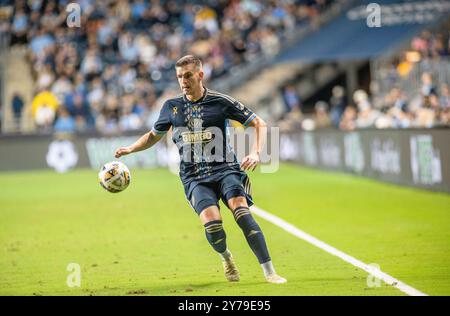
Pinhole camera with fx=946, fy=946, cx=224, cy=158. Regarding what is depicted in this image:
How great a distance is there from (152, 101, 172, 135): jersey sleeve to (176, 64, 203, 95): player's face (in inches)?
15.1

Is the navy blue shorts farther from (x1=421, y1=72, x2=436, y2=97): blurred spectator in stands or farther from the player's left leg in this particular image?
(x1=421, y1=72, x2=436, y2=97): blurred spectator in stands

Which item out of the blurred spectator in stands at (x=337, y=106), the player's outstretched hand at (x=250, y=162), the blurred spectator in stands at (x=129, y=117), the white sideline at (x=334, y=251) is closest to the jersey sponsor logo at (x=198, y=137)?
the player's outstretched hand at (x=250, y=162)

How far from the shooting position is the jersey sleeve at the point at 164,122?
377 inches

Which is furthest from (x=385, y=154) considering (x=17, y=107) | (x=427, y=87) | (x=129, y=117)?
(x=17, y=107)

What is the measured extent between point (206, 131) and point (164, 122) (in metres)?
0.49

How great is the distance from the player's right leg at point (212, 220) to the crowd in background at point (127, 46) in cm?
1968

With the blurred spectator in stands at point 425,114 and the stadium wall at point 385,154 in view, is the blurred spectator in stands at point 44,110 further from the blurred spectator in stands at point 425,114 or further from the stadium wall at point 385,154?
the blurred spectator in stands at point 425,114

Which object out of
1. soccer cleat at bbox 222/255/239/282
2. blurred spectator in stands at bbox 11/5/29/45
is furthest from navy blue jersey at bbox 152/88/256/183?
blurred spectator in stands at bbox 11/5/29/45

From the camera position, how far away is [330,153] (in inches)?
1046

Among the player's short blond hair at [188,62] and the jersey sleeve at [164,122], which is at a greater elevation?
the player's short blond hair at [188,62]

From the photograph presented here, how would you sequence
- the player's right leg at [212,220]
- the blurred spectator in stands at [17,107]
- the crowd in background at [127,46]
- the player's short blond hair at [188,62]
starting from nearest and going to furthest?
the player's short blond hair at [188,62] → the player's right leg at [212,220] → the crowd in background at [127,46] → the blurred spectator in stands at [17,107]

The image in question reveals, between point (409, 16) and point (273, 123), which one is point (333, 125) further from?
point (409, 16)

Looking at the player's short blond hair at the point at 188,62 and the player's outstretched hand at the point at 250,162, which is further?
the player's short blond hair at the point at 188,62

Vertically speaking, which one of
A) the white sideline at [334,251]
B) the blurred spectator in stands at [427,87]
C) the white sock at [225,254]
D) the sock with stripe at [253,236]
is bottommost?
the white sideline at [334,251]
